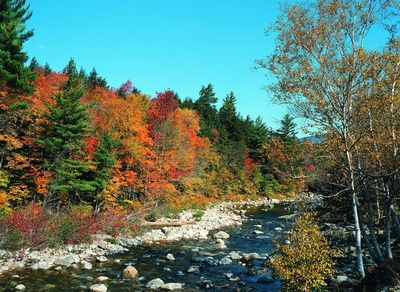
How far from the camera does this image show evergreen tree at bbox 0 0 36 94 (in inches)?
904

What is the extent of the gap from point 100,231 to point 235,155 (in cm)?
4516

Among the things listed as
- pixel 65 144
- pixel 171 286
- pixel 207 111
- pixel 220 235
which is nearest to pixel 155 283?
pixel 171 286

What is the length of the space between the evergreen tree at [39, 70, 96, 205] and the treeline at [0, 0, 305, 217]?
0.23 ft

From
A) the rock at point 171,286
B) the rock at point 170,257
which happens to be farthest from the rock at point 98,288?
the rock at point 170,257

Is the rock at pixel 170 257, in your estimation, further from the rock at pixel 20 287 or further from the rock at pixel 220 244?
the rock at pixel 20 287

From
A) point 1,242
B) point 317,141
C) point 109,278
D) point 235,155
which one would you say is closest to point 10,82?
point 1,242

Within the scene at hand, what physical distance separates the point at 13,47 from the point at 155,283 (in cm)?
1822

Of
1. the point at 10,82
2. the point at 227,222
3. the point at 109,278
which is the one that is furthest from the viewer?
the point at 227,222

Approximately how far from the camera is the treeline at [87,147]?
23484 mm

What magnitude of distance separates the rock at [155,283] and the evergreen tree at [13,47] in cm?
1604

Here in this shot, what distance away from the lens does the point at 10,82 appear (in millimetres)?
23812

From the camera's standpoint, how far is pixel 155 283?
15406mm

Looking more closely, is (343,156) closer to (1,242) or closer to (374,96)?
(374,96)

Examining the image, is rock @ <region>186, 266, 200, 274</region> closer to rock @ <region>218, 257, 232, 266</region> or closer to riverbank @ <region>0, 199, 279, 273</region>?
rock @ <region>218, 257, 232, 266</region>
